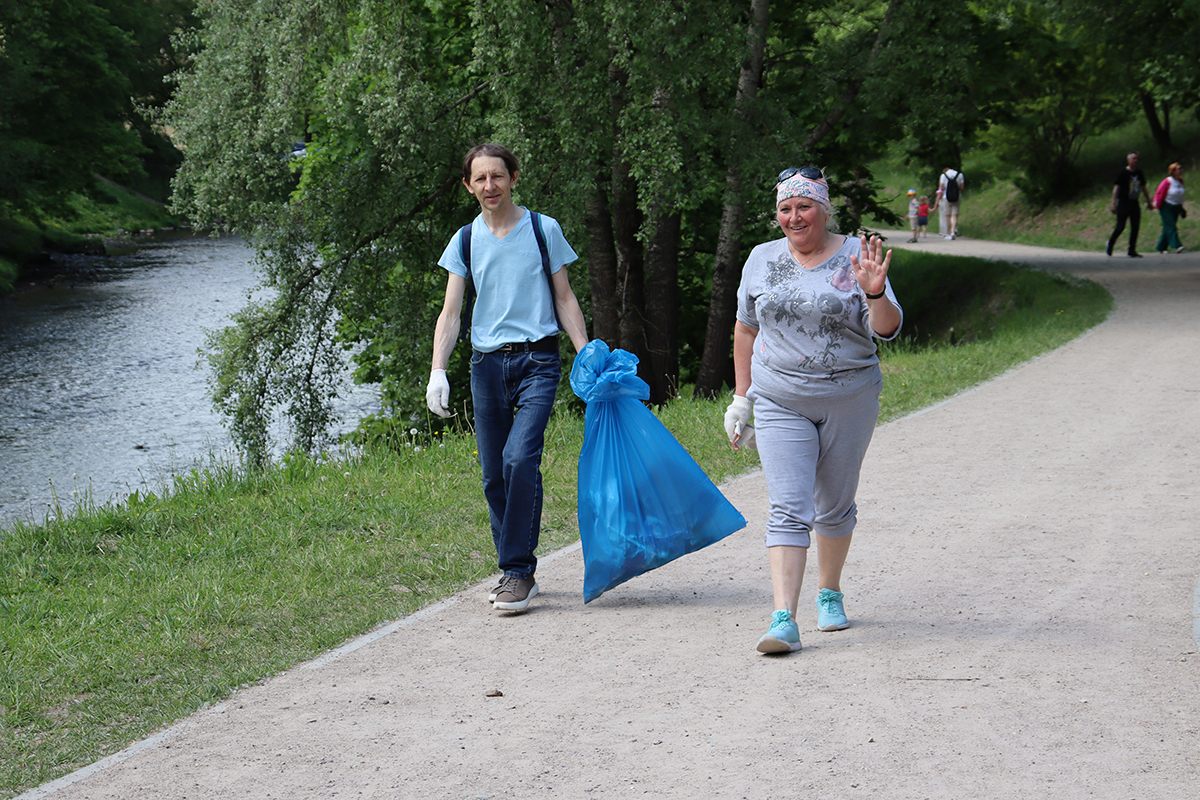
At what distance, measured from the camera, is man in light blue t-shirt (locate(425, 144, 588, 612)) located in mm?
4992

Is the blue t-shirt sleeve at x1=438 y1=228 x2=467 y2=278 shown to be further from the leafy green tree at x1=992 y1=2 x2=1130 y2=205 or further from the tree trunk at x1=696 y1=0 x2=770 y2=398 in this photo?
the leafy green tree at x1=992 y1=2 x2=1130 y2=205

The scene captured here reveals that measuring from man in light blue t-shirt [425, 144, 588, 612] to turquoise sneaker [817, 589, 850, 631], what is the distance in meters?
1.25

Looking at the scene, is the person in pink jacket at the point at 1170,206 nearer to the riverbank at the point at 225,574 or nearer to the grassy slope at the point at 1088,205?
the grassy slope at the point at 1088,205

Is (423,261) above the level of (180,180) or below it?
below

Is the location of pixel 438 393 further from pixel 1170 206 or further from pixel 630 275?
pixel 1170 206

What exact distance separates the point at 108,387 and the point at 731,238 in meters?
11.0

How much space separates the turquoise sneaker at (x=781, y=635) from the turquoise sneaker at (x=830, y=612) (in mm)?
295

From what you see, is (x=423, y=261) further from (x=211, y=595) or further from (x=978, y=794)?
(x=978, y=794)

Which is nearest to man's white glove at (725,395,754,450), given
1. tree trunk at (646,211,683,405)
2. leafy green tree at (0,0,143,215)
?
tree trunk at (646,211,683,405)

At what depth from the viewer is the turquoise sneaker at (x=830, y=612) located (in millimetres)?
4578

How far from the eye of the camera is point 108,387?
64.5 ft

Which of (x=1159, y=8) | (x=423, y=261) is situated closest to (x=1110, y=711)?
(x=423, y=261)

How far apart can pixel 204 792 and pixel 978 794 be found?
2.19 metres

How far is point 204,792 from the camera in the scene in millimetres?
3480
